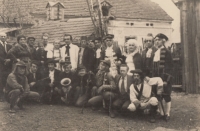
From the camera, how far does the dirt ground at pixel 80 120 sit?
4.08 metres

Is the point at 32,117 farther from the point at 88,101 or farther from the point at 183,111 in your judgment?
the point at 183,111

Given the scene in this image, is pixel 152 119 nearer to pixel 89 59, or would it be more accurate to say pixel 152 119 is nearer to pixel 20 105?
pixel 89 59

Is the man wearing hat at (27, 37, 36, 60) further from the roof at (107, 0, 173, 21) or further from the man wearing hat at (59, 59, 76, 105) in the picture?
the roof at (107, 0, 173, 21)

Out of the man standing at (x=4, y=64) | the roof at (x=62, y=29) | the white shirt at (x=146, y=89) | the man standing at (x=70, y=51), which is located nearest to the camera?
the white shirt at (x=146, y=89)

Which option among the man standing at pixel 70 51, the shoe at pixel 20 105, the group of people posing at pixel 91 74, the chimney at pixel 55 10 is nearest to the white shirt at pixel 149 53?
the group of people posing at pixel 91 74

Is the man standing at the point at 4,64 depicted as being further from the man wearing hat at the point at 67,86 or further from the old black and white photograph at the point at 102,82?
the man wearing hat at the point at 67,86

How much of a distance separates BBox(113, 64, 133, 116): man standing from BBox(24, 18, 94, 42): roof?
184cm

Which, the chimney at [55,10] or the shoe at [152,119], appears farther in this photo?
the chimney at [55,10]

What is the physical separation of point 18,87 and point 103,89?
143cm

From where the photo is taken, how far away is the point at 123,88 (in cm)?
459

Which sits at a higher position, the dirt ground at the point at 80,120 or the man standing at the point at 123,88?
the man standing at the point at 123,88

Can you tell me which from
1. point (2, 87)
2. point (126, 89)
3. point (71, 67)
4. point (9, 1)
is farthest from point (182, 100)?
point (9, 1)

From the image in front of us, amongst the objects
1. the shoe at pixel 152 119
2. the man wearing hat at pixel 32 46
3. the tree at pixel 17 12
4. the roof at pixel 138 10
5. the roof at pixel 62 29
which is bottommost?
the shoe at pixel 152 119

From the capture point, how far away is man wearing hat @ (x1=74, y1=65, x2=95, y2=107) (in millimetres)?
4922
